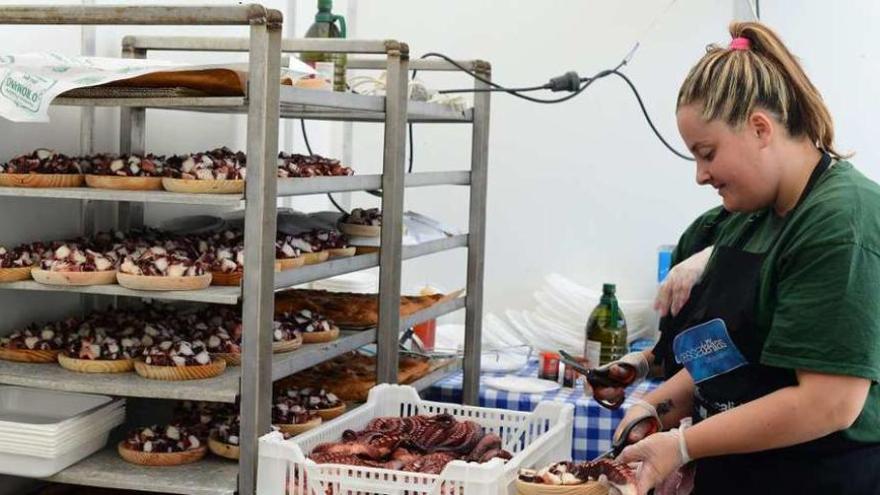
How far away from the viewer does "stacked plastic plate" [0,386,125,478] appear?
246cm

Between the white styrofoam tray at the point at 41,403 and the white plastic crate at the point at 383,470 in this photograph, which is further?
the white styrofoam tray at the point at 41,403

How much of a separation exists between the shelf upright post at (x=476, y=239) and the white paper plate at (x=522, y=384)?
3.5 inches

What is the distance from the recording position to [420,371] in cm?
373

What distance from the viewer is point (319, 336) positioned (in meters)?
3.07

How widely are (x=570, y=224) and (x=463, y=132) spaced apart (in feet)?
2.19

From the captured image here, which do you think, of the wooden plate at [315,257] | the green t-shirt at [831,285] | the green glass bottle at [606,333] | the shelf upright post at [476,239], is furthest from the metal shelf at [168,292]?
the green glass bottle at [606,333]

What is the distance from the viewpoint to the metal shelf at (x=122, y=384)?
8.25ft

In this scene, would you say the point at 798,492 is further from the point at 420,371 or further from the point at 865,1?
the point at 865,1

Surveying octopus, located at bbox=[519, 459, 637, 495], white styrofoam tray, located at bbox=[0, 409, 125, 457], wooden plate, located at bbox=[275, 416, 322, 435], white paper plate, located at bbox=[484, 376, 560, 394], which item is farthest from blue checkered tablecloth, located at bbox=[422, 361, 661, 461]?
white styrofoam tray, located at bbox=[0, 409, 125, 457]

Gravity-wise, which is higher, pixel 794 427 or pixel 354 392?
pixel 794 427

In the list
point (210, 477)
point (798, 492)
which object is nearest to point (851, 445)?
point (798, 492)

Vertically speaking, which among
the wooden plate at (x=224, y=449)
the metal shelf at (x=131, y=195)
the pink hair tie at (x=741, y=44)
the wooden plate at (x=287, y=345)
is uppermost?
the pink hair tie at (x=741, y=44)

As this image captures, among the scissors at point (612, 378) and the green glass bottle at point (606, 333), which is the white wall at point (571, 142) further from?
the scissors at point (612, 378)

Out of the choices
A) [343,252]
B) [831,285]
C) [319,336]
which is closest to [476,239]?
[343,252]
